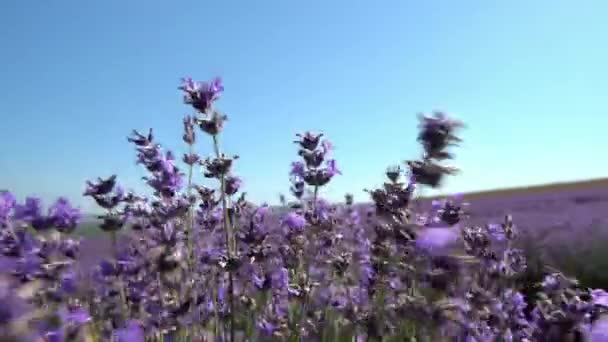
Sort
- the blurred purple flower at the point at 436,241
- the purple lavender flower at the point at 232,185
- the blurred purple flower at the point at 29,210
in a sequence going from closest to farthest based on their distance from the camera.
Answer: the blurred purple flower at the point at 436,241 < the blurred purple flower at the point at 29,210 < the purple lavender flower at the point at 232,185

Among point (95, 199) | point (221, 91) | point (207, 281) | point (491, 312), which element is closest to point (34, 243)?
point (95, 199)

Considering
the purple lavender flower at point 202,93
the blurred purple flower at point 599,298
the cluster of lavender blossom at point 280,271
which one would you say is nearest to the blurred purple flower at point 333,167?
the cluster of lavender blossom at point 280,271

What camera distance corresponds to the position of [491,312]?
2.29 metres

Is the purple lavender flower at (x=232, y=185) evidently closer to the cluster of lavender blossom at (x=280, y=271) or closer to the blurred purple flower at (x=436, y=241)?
the cluster of lavender blossom at (x=280, y=271)

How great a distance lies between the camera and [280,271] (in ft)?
10.9

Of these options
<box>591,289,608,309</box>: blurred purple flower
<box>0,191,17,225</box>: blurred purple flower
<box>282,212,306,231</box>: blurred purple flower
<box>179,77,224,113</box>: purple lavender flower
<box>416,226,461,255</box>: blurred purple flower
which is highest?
<box>179,77,224,113</box>: purple lavender flower

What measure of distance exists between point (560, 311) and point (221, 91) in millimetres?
1603

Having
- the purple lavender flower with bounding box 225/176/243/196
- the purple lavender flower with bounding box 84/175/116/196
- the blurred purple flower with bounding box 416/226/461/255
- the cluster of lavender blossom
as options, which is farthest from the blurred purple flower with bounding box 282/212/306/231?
the blurred purple flower with bounding box 416/226/461/255

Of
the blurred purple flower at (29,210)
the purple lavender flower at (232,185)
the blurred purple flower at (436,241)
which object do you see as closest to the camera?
the blurred purple flower at (436,241)

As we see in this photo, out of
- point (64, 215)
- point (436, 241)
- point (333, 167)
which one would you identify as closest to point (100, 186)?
point (64, 215)

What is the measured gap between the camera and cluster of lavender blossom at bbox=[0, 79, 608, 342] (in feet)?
4.71

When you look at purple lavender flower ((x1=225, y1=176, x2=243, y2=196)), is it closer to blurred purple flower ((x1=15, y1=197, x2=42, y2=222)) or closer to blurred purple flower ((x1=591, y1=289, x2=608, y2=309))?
blurred purple flower ((x1=15, y1=197, x2=42, y2=222))

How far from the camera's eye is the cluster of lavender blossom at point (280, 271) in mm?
1437

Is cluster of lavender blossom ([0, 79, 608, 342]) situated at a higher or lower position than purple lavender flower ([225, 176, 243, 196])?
lower
